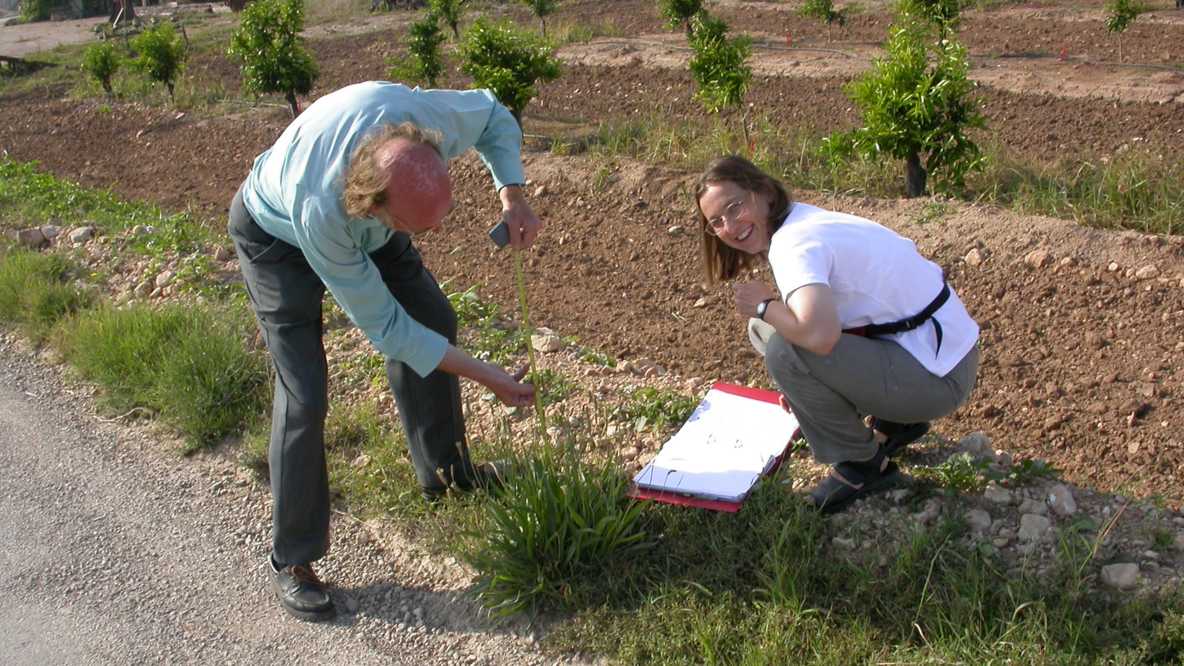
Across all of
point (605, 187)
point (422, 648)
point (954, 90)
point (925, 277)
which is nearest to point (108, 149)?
point (605, 187)

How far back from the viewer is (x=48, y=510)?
4305 millimetres

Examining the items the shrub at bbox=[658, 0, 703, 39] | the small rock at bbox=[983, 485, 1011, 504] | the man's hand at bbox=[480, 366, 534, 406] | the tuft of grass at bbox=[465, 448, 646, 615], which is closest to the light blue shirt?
the man's hand at bbox=[480, 366, 534, 406]

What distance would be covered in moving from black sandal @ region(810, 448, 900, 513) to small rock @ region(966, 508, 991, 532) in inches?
11.0

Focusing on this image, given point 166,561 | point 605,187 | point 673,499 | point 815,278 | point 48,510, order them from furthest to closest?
point 605,187, point 48,510, point 166,561, point 673,499, point 815,278

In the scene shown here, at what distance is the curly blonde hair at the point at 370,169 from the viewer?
276 centimetres

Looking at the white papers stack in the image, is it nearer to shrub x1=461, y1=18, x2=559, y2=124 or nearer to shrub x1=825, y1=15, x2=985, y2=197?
shrub x1=825, y1=15, x2=985, y2=197

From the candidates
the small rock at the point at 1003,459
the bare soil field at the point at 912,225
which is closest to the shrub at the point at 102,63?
the bare soil field at the point at 912,225

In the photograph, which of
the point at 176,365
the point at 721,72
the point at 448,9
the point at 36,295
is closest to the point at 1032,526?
the point at 176,365

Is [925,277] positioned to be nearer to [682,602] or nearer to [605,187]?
[682,602]

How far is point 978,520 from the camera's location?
3309 millimetres

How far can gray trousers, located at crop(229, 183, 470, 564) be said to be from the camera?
3.37m

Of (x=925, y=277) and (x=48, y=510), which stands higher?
(x=925, y=277)

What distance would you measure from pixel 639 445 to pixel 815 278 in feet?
A: 4.07

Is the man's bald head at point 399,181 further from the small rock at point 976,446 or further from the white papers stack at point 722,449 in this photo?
the small rock at point 976,446
